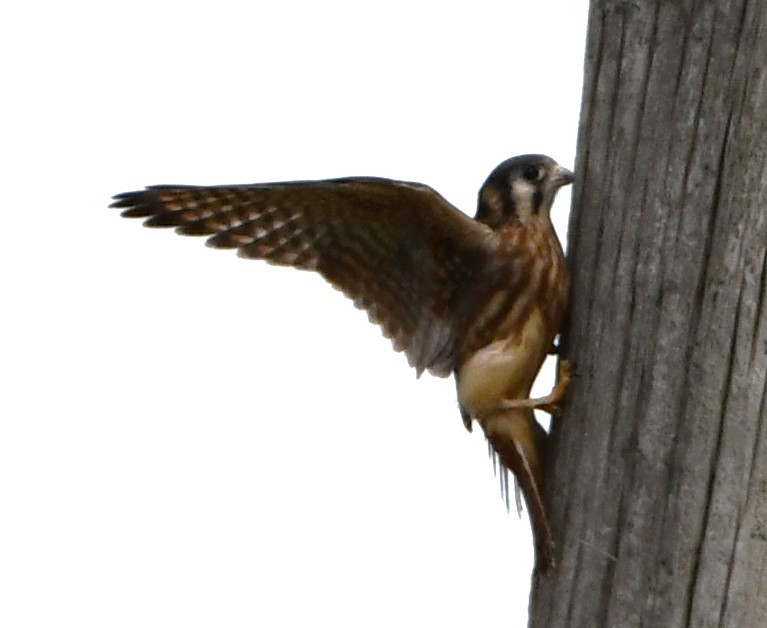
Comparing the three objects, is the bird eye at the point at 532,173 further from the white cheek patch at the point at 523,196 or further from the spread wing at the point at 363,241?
the spread wing at the point at 363,241

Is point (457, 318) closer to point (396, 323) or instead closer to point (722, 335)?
point (396, 323)

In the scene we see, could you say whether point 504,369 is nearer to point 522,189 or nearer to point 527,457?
point 527,457

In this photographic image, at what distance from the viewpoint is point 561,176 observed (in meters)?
3.89

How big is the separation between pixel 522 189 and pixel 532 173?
0.06 meters

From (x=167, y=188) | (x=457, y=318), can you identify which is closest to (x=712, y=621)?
(x=457, y=318)

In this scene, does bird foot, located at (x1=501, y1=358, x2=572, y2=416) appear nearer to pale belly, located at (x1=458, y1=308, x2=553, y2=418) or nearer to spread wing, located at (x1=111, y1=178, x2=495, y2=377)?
pale belly, located at (x1=458, y1=308, x2=553, y2=418)

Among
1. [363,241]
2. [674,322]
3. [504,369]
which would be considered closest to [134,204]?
[363,241]

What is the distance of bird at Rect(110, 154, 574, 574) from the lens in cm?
366

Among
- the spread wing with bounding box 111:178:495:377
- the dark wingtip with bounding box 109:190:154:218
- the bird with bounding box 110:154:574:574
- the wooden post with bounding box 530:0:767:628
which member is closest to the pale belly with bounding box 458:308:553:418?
the bird with bounding box 110:154:574:574

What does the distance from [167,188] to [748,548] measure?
1708mm

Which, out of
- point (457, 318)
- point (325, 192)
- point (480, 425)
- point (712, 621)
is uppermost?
point (325, 192)

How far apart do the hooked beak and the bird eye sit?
4 cm

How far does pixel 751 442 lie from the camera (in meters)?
2.96

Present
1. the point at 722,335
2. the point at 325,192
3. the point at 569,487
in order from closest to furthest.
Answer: the point at 722,335
the point at 569,487
the point at 325,192
